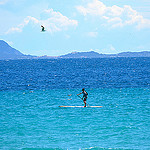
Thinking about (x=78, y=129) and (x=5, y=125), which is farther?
(x=5, y=125)

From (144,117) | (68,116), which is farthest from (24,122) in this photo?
(144,117)

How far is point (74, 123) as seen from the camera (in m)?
→ 33.5

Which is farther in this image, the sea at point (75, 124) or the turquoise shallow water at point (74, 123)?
the turquoise shallow water at point (74, 123)

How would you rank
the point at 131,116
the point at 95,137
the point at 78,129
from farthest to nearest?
1. the point at 131,116
2. the point at 78,129
3. the point at 95,137

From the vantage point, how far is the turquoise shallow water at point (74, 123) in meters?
26.8

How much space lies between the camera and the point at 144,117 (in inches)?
1382

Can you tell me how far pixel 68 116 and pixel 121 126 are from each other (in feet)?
26.8

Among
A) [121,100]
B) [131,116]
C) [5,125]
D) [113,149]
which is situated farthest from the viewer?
[121,100]

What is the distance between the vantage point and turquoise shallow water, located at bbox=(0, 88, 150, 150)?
26844 mm

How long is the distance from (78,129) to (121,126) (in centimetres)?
469

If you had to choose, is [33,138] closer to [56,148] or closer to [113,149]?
[56,148]

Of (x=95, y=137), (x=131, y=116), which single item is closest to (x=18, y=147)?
(x=95, y=137)

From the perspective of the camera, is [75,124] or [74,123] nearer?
[75,124]

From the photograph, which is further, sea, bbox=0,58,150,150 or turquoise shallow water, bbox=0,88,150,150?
A: turquoise shallow water, bbox=0,88,150,150
